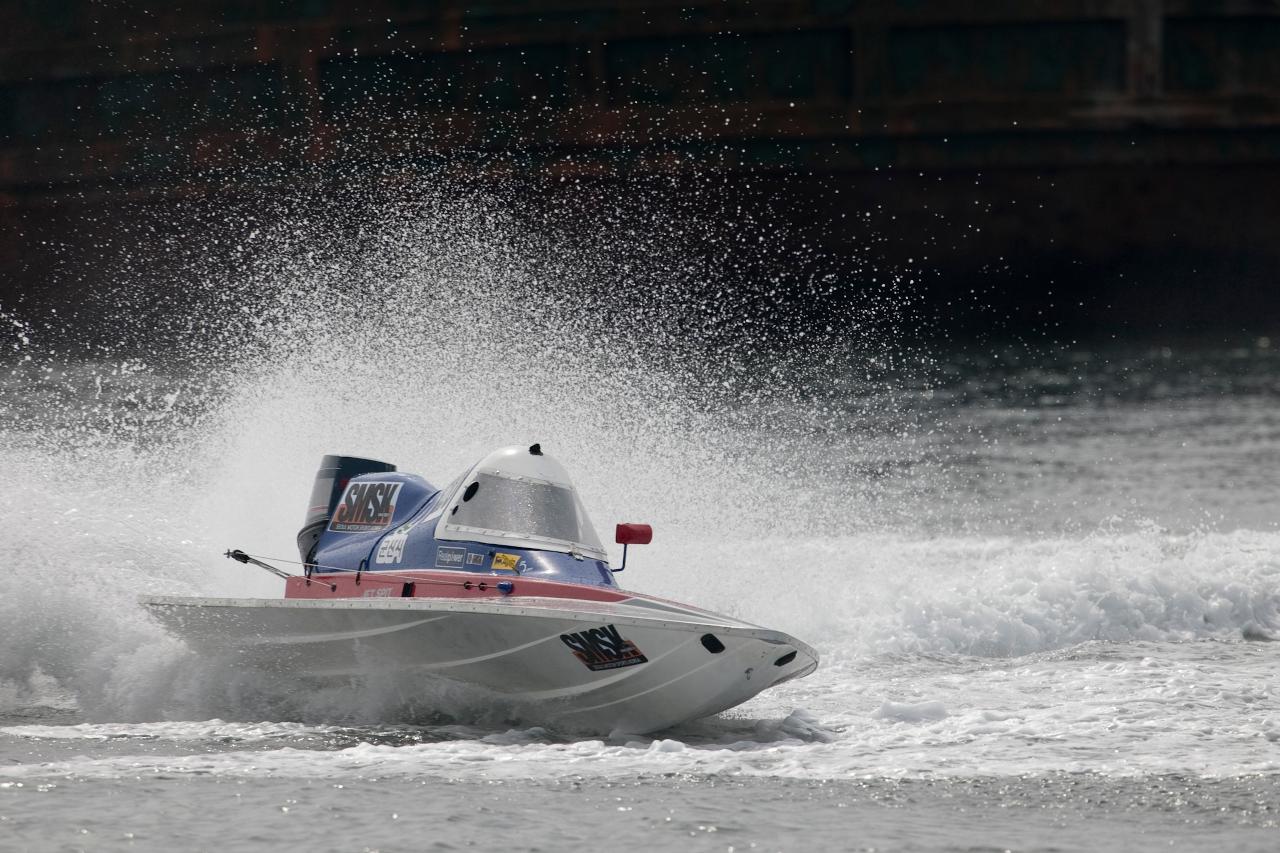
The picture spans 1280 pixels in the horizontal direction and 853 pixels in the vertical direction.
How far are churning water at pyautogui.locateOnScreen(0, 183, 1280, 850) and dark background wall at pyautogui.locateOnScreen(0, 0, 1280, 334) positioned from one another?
33.9 ft

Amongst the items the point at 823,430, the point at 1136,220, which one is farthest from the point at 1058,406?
the point at 1136,220

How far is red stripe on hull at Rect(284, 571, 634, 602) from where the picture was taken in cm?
954

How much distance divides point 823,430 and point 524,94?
1690cm

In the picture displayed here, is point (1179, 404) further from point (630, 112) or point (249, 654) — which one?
point (249, 654)

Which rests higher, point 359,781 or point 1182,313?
point 1182,313

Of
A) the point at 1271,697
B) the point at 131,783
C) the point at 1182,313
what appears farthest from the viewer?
the point at 1182,313

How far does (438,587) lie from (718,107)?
3200 cm

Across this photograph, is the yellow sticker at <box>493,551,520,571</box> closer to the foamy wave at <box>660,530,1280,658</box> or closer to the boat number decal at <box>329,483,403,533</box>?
the boat number decal at <box>329,483,403,533</box>

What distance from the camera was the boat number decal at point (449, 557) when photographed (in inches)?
395

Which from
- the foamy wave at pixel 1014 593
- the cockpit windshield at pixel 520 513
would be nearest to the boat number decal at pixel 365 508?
the cockpit windshield at pixel 520 513

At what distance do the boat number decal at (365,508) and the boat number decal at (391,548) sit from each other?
0.72 ft

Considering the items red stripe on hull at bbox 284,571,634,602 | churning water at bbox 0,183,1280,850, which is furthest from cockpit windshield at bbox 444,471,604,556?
churning water at bbox 0,183,1280,850

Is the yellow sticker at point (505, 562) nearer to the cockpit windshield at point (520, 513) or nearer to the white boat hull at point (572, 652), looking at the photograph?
the cockpit windshield at point (520, 513)

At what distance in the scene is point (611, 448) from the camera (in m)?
17.5
